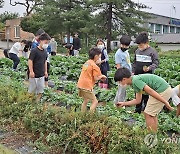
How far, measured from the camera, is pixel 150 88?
4566mm

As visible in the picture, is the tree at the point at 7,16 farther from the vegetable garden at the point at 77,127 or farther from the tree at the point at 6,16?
the vegetable garden at the point at 77,127

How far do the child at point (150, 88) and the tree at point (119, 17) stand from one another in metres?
23.4

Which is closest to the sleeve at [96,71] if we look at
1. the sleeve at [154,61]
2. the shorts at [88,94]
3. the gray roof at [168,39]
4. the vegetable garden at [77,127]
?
the shorts at [88,94]

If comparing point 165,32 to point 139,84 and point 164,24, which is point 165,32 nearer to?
point 164,24

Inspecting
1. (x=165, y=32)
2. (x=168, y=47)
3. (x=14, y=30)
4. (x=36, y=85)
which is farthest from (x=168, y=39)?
(x=36, y=85)

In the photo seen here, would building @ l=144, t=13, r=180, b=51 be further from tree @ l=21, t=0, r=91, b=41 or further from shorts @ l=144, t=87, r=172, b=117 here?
shorts @ l=144, t=87, r=172, b=117

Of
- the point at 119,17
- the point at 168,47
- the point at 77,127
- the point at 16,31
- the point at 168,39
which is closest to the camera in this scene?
the point at 77,127

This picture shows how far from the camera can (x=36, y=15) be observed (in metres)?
36.6

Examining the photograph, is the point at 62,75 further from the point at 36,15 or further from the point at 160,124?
the point at 36,15

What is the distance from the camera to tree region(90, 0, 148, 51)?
92.0ft

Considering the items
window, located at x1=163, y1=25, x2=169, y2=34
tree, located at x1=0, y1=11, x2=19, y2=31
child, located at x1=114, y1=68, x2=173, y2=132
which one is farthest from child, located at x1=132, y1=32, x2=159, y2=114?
window, located at x1=163, y1=25, x2=169, y2=34

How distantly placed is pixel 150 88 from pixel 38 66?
10.2 feet

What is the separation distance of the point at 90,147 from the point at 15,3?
46.8m

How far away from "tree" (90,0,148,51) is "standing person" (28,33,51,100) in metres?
21.3
